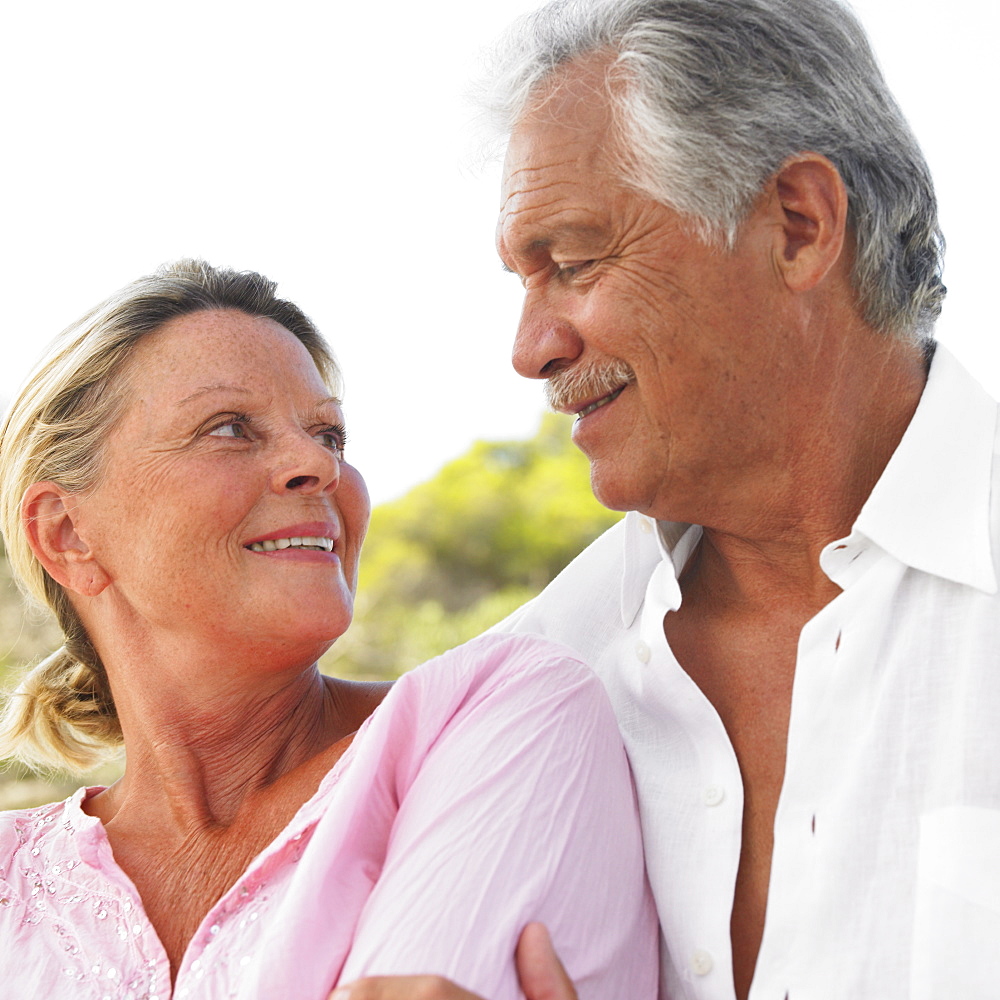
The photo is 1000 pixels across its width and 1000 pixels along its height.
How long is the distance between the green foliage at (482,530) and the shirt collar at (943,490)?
10877mm

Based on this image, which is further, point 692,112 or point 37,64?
point 37,64

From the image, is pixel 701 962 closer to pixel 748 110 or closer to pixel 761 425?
pixel 761 425

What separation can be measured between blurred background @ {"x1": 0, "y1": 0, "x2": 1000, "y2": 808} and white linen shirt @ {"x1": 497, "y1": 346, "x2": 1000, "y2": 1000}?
951 centimetres

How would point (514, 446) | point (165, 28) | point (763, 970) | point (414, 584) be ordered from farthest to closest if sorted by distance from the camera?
point (165, 28) < point (514, 446) < point (414, 584) < point (763, 970)

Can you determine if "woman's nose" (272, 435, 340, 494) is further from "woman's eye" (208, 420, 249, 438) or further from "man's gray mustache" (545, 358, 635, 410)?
"man's gray mustache" (545, 358, 635, 410)

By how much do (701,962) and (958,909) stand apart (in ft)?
1.23

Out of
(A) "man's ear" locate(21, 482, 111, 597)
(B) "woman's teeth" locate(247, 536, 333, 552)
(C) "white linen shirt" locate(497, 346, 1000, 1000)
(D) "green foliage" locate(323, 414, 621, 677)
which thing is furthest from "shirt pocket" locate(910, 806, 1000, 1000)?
(D) "green foliage" locate(323, 414, 621, 677)

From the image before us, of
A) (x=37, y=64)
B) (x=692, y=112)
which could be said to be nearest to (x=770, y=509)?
(x=692, y=112)

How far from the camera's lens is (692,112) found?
1.73 m

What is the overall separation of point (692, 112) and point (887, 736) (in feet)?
3.43

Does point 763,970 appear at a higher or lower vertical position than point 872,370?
lower

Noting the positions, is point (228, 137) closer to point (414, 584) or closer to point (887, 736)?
point (414, 584)

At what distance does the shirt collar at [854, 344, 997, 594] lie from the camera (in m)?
1.55

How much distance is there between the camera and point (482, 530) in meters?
14.9
